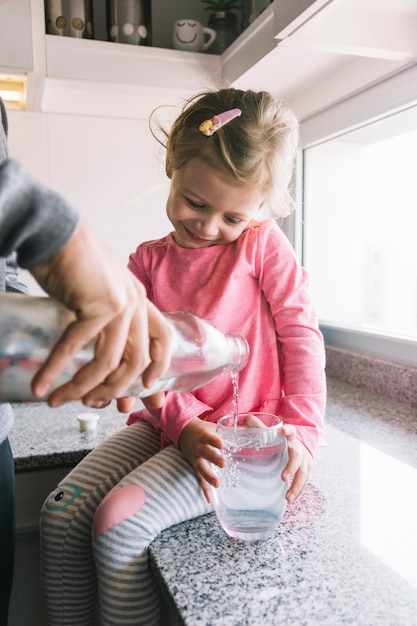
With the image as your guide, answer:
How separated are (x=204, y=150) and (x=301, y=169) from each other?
938 millimetres

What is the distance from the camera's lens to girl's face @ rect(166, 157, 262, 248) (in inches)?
30.6

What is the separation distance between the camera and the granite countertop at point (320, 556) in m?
0.51

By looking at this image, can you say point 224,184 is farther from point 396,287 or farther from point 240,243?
point 396,287

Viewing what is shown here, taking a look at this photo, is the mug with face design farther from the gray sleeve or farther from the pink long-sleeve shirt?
the gray sleeve

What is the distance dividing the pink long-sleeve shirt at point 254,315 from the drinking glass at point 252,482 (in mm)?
152

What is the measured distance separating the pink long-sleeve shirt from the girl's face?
0.20ft

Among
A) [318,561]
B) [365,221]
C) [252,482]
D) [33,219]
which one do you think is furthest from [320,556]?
[365,221]

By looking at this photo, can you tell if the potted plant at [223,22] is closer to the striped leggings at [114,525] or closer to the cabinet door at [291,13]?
A: the cabinet door at [291,13]

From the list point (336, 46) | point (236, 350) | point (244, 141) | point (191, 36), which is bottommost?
point (236, 350)

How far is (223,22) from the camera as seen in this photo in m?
1.44

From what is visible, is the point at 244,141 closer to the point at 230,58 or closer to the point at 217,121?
the point at 217,121

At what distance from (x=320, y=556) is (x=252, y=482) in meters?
0.11

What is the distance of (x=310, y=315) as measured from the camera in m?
0.85

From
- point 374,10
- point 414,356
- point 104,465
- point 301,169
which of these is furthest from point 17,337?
point 301,169
